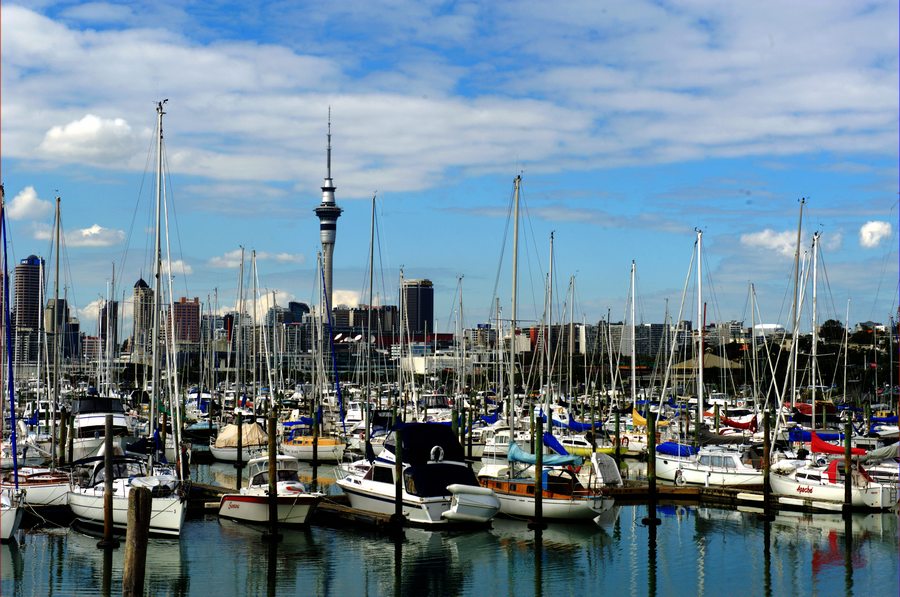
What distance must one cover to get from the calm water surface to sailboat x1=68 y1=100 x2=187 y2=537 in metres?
0.81

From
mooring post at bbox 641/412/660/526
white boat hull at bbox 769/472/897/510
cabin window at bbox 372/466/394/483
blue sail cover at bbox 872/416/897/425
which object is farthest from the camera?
blue sail cover at bbox 872/416/897/425

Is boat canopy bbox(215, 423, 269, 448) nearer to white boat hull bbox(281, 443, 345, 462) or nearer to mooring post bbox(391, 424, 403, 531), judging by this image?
white boat hull bbox(281, 443, 345, 462)

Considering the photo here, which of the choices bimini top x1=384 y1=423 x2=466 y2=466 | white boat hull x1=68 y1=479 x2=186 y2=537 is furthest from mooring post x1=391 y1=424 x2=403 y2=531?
white boat hull x1=68 y1=479 x2=186 y2=537

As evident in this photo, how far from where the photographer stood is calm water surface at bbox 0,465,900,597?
30.2 meters

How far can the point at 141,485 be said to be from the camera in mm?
33469

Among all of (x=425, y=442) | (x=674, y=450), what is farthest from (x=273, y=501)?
(x=674, y=450)

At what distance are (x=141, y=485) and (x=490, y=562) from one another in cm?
1148

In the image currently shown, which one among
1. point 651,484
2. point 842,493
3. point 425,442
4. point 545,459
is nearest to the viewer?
point 425,442

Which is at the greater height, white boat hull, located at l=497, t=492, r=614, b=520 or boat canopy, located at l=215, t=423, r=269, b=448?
boat canopy, located at l=215, t=423, r=269, b=448

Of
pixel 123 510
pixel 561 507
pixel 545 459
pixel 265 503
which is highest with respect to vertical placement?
pixel 545 459

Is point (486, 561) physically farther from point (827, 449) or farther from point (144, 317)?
point (144, 317)

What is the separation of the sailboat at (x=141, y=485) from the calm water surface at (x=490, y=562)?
0.81m

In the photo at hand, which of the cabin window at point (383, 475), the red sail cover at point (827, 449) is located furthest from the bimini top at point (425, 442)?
the red sail cover at point (827, 449)

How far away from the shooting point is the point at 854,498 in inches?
1574
